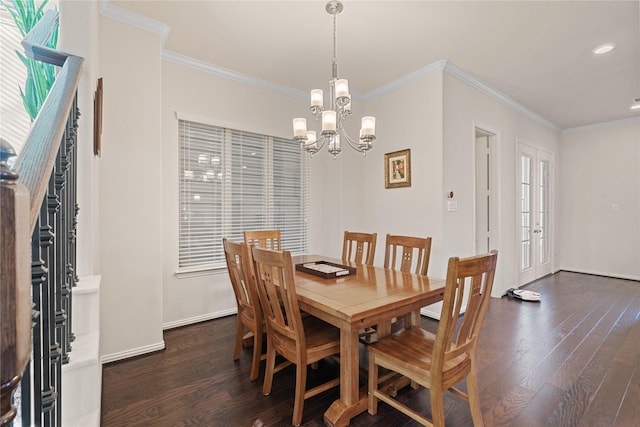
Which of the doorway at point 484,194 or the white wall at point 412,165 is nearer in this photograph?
the white wall at point 412,165

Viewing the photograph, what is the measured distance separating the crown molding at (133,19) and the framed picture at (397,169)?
8.89ft

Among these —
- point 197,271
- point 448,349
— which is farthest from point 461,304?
point 197,271

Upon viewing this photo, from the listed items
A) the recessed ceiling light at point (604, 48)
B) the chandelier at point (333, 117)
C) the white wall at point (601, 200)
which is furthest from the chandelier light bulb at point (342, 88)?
the white wall at point (601, 200)

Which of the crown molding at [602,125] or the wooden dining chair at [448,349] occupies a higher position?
the crown molding at [602,125]

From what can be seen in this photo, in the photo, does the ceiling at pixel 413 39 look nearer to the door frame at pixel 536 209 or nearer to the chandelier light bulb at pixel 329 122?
the chandelier light bulb at pixel 329 122

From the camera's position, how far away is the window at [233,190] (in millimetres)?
→ 3238

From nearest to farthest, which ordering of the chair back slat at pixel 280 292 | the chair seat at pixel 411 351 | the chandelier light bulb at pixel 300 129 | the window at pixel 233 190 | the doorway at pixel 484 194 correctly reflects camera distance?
the chair seat at pixel 411 351
the chair back slat at pixel 280 292
the chandelier light bulb at pixel 300 129
the window at pixel 233 190
the doorway at pixel 484 194

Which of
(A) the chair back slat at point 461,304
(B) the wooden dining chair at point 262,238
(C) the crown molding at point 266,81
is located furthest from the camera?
(B) the wooden dining chair at point 262,238

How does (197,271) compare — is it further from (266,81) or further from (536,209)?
(536,209)

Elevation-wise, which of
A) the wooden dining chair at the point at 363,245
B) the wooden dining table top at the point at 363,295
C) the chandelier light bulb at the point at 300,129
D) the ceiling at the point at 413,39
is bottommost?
the wooden dining table top at the point at 363,295

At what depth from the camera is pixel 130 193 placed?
2525 mm

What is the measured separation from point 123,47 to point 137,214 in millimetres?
1381

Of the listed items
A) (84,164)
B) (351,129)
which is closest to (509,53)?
(351,129)

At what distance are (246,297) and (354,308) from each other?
1.08 m
